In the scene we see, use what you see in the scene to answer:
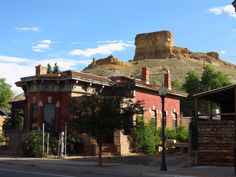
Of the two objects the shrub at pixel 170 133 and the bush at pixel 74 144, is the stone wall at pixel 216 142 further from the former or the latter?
the shrub at pixel 170 133

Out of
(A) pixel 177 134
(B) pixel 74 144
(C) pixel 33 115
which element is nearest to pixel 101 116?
(B) pixel 74 144

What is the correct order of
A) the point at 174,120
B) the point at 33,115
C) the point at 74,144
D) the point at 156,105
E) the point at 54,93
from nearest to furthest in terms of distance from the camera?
the point at 74,144 → the point at 54,93 → the point at 33,115 → the point at 156,105 → the point at 174,120

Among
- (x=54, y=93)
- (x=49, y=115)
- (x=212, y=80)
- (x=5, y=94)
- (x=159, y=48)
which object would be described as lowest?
(x=49, y=115)

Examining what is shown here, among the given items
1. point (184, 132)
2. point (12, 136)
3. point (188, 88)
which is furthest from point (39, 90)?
point (188, 88)

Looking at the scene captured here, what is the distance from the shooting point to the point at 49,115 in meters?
32.5

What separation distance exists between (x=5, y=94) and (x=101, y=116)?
129 feet

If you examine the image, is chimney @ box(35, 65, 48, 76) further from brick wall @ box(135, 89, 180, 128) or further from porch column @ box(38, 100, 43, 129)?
brick wall @ box(135, 89, 180, 128)

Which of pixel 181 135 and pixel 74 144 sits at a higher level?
pixel 181 135

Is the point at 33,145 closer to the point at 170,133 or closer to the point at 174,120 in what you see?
the point at 170,133

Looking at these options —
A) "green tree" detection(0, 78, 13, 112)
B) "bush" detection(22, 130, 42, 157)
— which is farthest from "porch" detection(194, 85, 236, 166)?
"green tree" detection(0, 78, 13, 112)

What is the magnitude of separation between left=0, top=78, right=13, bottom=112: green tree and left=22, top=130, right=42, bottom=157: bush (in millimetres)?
28884

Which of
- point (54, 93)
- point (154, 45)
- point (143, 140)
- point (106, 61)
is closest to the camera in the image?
point (143, 140)

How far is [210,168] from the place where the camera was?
21031 millimetres

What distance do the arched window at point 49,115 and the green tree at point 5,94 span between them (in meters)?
25.6
